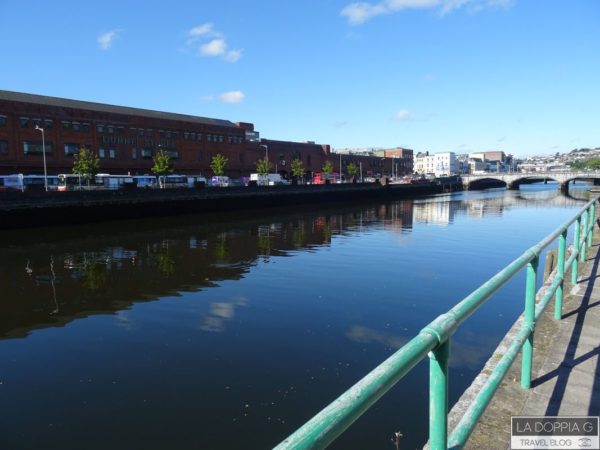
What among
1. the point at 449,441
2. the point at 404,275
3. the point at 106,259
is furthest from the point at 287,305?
the point at 106,259

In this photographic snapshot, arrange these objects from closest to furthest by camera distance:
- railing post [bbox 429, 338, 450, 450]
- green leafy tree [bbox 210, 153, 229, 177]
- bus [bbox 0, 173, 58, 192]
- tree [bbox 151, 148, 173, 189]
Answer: railing post [bbox 429, 338, 450, 450], bus [bbox 0, 173, 58, 192], tree [bbox 151, 148, 173, 189], green leafy tree [bbox 210, 153, 229, 177]

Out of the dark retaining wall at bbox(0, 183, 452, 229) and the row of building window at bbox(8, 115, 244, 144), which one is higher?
the row of building window at bbox(8, 115, 244, 144)

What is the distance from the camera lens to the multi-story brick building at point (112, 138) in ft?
188

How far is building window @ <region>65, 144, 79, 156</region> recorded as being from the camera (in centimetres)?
6225

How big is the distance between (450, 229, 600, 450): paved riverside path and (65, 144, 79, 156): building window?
222 ft

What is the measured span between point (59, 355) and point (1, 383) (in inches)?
56.4

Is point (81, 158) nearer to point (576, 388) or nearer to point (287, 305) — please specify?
point (287, 305)

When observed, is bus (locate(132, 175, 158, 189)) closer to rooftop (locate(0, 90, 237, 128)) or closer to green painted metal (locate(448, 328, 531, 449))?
rooftop (locate(0, 90, 237, 128))

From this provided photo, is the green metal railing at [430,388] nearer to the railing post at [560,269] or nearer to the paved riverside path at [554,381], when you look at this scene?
the paved riverside path at [554,381]

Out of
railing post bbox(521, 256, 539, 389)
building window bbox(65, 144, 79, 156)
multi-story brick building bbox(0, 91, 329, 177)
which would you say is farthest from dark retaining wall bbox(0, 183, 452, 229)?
railing post bbox(521, 256, 539, 389)

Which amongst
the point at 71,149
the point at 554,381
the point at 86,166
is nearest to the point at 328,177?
the point at 71,149

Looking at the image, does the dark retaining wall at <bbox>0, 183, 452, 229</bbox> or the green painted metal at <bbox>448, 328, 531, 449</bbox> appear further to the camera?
the dark retaining wall at <bbox>0, 183, 452, 229</bbox>

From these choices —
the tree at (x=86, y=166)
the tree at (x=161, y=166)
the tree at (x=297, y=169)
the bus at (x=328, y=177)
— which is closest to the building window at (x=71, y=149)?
the tree at (x=86, y=166)

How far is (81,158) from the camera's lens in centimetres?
5797
